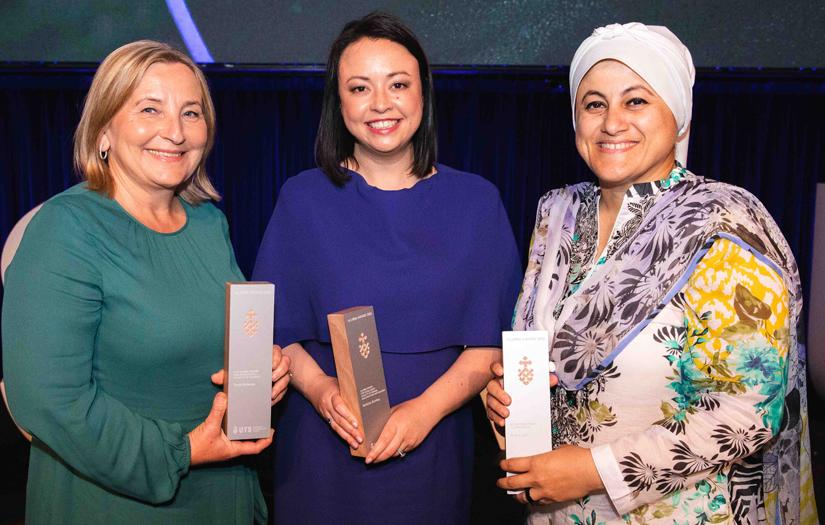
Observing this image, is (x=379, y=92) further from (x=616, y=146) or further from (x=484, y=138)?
(x=484, y=138)

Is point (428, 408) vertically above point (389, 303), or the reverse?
point (389, 303)

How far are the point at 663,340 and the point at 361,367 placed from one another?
2.13 ft

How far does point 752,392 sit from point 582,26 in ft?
13.4

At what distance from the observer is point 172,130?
163 cm

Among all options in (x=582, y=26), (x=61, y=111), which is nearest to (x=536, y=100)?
(x=582, y=26)

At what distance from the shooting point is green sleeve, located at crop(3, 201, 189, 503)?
1382mm

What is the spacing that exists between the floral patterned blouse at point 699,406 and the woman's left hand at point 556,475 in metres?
0.03

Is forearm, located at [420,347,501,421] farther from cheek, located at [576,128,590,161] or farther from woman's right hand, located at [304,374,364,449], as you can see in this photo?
cheek, located at [576,128,590,161]

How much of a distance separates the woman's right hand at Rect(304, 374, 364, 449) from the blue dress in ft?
0.25

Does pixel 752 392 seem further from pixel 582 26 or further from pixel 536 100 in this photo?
pixel 536 100

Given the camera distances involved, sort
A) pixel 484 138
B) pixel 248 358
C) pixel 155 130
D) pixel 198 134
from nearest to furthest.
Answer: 1. pixel 248 358
2. pixel 155 130
3. pixel 198 134
4. pixel 484 138

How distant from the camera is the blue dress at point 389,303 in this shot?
1.80 meters

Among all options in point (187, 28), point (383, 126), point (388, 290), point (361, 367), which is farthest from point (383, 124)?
point (187, 28)

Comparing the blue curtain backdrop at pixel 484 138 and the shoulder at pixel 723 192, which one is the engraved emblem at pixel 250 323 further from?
the blue curtain backdrop at pixel 484 138
